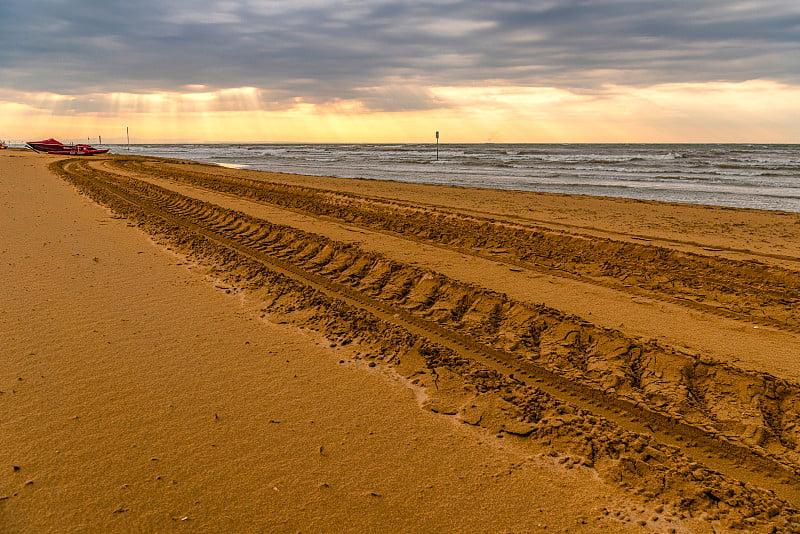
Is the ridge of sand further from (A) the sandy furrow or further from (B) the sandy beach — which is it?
(A) the sandy furrow

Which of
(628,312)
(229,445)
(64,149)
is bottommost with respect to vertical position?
(229,445)

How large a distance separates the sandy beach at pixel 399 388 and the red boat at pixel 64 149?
4977cm

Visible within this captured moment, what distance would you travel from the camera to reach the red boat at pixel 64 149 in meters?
50.6

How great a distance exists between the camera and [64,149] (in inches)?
2137

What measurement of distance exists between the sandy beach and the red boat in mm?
49765

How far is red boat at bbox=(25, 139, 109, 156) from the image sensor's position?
5056 cm

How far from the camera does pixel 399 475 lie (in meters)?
3.10

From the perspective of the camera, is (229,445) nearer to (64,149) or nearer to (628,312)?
(628,312)

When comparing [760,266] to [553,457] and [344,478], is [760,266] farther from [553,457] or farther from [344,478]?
[344,478]

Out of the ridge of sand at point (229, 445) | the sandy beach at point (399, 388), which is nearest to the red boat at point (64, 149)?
the sandy beach at point (399, 388)

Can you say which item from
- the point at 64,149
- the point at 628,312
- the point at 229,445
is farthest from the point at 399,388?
the point at 64,149

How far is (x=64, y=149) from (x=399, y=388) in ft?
209

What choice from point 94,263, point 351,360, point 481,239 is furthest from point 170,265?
point 481,239

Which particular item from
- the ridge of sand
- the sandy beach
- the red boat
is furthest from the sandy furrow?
the red boat
